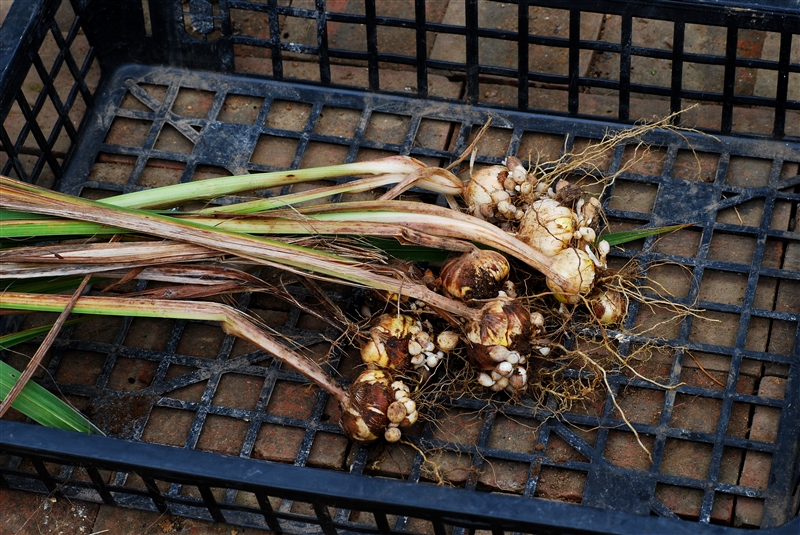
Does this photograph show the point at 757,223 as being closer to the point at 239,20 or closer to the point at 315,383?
the point at 315,383

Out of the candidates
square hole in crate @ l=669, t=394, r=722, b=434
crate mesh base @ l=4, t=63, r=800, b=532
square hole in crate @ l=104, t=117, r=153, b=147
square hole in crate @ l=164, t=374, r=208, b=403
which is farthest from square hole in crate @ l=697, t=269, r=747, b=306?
square hole in crate @ l=104, t=117, r=153, b=147

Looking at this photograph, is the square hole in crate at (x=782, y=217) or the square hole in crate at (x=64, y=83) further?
the square hole in crate at (x=64, y=83)

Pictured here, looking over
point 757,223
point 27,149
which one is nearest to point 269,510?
point 757,223

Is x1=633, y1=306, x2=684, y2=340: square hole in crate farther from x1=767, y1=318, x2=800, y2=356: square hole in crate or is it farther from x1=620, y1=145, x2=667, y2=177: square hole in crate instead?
x1=620, y1=145, x2=667, y2=177: square hole in crate

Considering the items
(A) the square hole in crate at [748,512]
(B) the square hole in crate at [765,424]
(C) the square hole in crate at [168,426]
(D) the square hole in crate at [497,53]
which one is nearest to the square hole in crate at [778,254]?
(B) the square hole in crate at [765,424]

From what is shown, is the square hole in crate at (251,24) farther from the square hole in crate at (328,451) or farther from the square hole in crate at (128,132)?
the square hole in crate at (328,451)

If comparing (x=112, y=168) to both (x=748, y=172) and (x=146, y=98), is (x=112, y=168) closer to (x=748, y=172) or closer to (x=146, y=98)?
(x=146, y=98)
